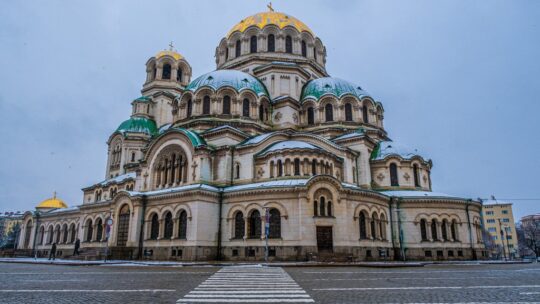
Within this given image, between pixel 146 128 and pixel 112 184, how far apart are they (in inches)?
329

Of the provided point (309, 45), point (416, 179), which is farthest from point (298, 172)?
point (309, 45)

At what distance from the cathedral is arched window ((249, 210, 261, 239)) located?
0.08 meters

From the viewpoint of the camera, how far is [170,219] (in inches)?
1221

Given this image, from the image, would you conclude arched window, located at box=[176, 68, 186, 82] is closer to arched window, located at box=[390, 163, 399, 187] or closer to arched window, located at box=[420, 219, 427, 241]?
arched window, located at box=[390, 163, 399, 187]

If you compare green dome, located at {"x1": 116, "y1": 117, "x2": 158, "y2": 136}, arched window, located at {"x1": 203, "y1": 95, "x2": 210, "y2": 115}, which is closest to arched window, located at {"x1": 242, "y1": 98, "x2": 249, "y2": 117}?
arched window, located at {"x1": 203, "y1": 95, "x2": 210, "y2": 115}

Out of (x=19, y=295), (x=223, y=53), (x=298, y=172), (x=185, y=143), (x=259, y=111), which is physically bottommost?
(x=19, y=295)

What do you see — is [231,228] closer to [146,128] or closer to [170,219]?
[170,219]

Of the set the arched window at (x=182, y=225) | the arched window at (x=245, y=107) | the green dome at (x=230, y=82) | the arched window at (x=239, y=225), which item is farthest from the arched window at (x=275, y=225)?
the green dome at (x=230, y=82)

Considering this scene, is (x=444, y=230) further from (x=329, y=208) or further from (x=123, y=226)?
(x=123, y=226)

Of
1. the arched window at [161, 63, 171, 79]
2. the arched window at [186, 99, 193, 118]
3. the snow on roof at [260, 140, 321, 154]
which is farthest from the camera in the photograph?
the arched window at [161, 63, 171, 79]

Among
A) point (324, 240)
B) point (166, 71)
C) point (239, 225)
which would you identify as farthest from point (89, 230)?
point (324, 240)

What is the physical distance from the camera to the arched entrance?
32344mm

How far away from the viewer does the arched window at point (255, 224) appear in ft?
95.8

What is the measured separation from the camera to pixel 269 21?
46688mm
